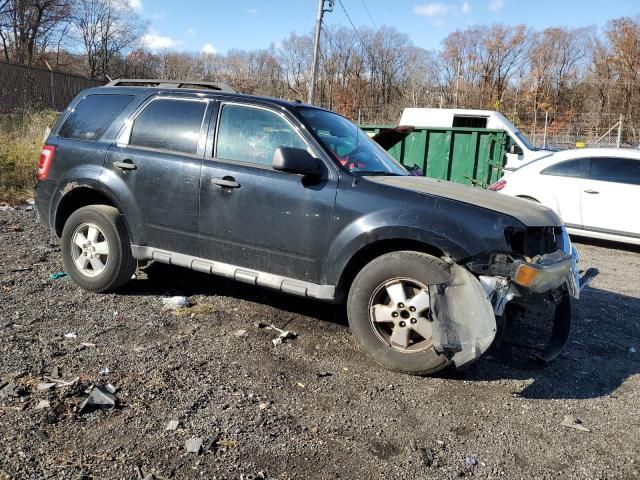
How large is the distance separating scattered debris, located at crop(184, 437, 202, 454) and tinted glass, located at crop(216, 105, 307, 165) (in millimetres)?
2212

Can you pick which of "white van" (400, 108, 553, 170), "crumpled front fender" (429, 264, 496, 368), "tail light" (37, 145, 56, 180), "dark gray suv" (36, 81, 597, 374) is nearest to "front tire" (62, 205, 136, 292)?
"dark gray suv" (36, 81, 597, 374)

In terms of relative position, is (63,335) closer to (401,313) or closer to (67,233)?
(67,233)

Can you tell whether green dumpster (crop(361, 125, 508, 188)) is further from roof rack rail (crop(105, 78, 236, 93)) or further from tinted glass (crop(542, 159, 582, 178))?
roof rack rail (crop(105, 78, 236, 93))

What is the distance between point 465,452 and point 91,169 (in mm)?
3854

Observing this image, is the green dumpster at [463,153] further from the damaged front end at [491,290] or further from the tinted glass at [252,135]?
the damaged front end at [491,290]

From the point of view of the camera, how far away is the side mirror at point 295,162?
3.77m

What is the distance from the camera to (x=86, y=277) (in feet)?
15.9

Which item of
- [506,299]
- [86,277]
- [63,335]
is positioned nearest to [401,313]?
[506,299]

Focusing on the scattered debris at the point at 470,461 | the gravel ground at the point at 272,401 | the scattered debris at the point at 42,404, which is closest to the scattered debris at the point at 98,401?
the gravel ground at the point at 272,401

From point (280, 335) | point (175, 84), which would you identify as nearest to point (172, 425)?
point (280, 335)

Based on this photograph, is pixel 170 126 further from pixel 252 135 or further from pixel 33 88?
pixel 33 88

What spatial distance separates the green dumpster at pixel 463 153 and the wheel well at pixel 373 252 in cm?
803

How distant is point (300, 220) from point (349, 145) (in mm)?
904

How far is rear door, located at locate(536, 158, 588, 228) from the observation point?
8.71 meters
